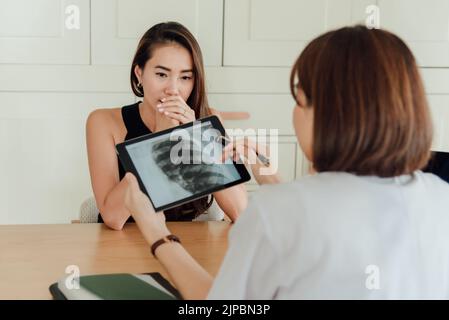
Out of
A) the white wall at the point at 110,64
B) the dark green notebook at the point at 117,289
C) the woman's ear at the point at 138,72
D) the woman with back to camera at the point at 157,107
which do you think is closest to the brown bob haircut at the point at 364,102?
Result: the dark green notebook at the point at 117,289

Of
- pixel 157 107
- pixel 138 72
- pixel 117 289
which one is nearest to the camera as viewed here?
pixel 117 289

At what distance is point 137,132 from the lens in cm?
183

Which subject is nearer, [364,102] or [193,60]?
[364,102]

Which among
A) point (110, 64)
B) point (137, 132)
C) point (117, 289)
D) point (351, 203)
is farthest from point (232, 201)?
point (110, 64)

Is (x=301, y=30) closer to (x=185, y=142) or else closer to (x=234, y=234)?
(x=185, y=142)

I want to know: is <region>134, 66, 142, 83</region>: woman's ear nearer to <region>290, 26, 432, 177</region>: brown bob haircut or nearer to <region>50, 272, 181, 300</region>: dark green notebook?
<region>50, 272, 181, 300</region>: dark green notebook

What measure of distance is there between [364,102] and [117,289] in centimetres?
56

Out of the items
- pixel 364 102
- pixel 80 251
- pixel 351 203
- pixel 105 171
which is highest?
pixel 364 102

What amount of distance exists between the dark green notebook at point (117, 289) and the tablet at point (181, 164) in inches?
6.1

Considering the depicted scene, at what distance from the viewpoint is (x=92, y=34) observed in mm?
2361

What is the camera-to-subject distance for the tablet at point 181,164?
1.20m

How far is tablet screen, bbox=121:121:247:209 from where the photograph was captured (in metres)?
1.20

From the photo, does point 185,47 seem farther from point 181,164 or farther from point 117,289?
point 117,289

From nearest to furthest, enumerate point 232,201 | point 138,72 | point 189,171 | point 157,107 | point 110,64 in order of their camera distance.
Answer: point 189,171 < point 232,201 < point 157,107 < point 138,72 < point 110,64
